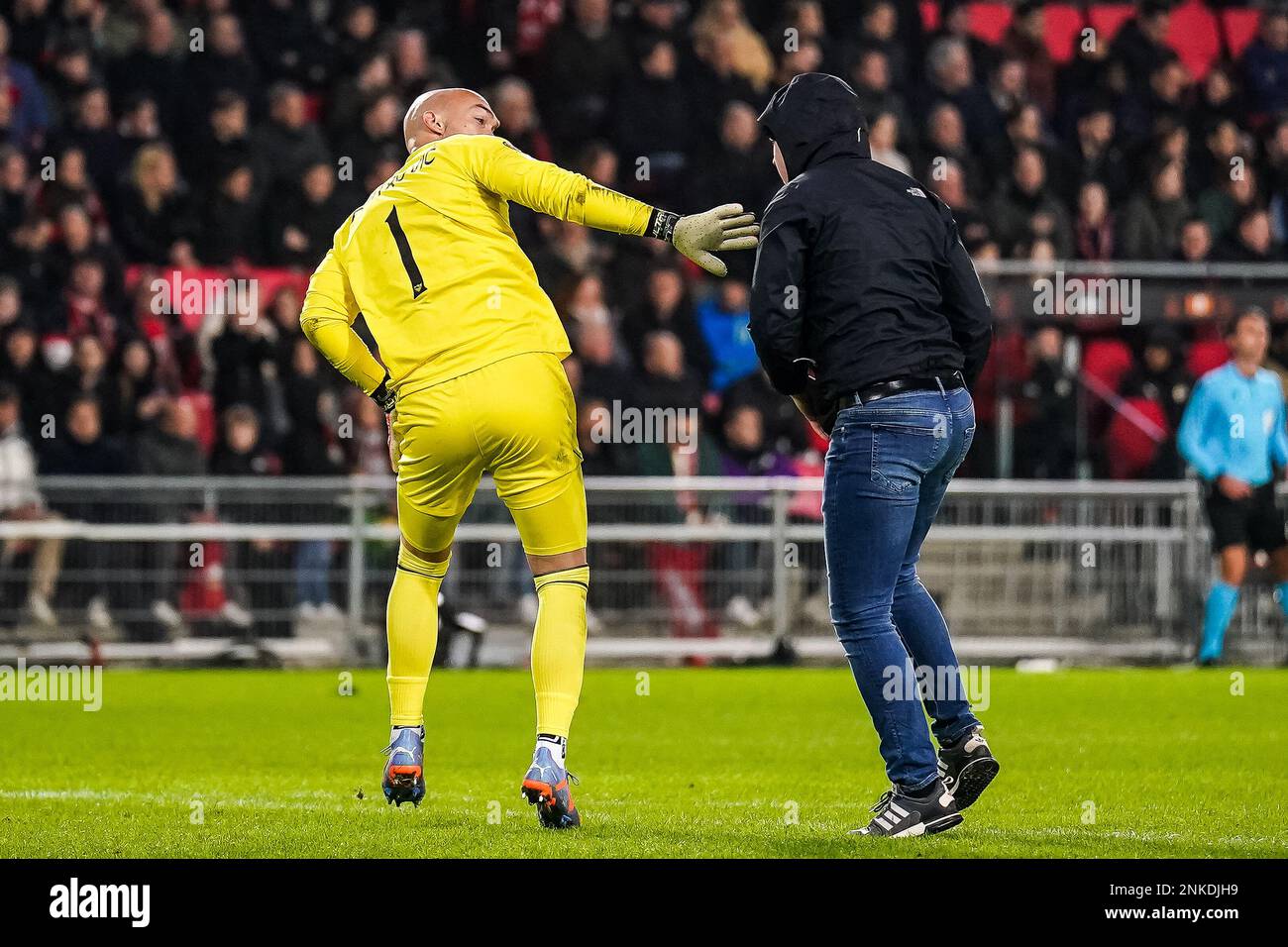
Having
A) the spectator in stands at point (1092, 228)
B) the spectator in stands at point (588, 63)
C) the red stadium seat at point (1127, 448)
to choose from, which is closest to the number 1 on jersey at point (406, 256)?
the red stadium seat at point (1127, 448)

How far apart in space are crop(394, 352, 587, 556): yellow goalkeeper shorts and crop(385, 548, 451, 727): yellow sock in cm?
20

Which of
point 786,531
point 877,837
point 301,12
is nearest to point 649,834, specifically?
point 877,837

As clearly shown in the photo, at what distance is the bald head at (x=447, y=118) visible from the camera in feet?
23.8

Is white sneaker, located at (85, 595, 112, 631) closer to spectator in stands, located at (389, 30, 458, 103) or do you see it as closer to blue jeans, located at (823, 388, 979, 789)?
spectator in stands, located at (389, 30, 458, 103)

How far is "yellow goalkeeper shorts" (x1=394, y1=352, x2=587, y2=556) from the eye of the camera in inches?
270

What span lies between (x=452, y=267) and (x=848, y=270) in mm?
1336

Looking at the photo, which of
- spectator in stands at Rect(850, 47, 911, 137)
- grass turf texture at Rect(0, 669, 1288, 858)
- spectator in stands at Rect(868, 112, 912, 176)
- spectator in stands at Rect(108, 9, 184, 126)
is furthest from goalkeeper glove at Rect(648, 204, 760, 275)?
spectator in stands at Rect(108, 9, 184, 126)

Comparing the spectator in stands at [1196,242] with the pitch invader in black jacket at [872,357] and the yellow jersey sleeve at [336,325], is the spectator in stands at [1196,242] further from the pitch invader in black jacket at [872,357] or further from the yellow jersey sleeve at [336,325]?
the yellow jersey sleeve at [336,325]

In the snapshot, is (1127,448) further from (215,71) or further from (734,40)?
(215,71)

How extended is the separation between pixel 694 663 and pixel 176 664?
357 centimetres

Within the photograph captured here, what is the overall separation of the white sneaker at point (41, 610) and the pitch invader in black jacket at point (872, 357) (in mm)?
8732

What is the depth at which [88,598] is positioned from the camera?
1427 centimetres

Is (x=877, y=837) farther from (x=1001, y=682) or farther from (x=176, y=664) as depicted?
(x=176, y=664)

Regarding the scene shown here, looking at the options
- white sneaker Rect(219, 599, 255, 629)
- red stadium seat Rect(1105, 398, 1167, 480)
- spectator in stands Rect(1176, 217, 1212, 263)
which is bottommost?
white sneaker Rect(219, 599, 255, 629)
